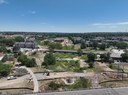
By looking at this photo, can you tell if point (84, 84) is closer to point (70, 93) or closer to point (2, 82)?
point (70, 93)

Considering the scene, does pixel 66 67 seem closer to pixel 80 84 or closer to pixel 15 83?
pixel 80 84

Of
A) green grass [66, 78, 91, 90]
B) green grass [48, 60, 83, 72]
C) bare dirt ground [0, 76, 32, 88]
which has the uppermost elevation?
green grass [48, 60, 83, 72]

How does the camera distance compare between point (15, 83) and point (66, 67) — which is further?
point (66, 67)

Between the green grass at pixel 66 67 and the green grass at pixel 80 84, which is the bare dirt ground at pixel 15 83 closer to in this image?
the green grass at pixel 80 84

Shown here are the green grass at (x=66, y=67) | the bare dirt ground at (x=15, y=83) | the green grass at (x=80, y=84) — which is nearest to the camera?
the green grass at (x=80, y=84)

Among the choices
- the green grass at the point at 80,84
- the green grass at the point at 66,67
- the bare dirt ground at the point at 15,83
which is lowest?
the bare dirt ground at the point at 15,83

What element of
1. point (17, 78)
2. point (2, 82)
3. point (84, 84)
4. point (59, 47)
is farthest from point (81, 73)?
point (59, 47)

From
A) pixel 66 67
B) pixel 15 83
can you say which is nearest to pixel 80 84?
pixel 15 83

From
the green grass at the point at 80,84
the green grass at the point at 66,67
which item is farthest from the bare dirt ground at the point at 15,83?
the green grass at the point at 66,67

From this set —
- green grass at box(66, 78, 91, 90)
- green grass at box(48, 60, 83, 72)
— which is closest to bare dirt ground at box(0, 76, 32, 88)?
green grass at box(66, 78, 91, 90)

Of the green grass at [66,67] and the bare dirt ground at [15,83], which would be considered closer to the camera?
the bare dirt ground at [15,83]

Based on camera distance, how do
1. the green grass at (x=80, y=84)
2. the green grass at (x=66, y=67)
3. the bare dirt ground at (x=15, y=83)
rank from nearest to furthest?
the green grass at (x=80, y=84) < the bare dirt ground at (x=15, y=83) < the green grass at (x=66, y=67)

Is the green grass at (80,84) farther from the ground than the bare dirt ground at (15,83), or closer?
farther from the ground

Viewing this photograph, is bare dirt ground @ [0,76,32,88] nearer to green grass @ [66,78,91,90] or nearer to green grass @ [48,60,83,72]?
green grass @ [66,78,91,90]
